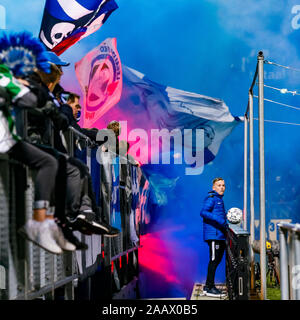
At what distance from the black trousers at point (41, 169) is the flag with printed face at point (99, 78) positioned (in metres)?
7.19

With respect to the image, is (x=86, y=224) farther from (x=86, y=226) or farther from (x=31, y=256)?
(x=31, y=256)

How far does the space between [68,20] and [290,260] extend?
22.5ft

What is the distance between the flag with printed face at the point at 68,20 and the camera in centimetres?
973

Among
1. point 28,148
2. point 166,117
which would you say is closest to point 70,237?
point 28,148

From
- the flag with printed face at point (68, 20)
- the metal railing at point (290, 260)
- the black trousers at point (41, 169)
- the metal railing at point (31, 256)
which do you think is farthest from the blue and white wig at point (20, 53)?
the flag with printed face at point (68, 20)

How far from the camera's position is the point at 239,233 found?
19.2 ft

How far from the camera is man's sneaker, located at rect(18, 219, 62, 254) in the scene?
12.1 ft

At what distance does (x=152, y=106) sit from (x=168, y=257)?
9.81 feet

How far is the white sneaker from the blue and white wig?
105cm

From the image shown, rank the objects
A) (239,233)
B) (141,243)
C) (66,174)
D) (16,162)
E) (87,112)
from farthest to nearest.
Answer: (87,112) < (141,243) < (239,233) < (66,174) < (16,162)

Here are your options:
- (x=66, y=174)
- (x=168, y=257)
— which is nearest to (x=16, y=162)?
(x=66, y=174)

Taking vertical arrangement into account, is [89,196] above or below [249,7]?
below

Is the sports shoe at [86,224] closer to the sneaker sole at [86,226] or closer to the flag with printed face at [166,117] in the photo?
the sneaker sole at [86,226]
